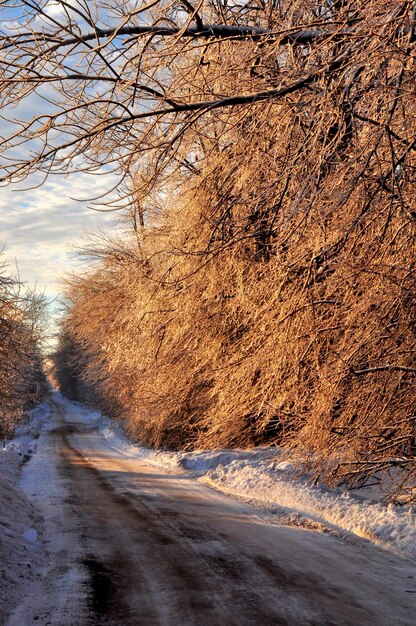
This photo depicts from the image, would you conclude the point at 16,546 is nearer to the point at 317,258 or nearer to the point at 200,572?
the point at 200,572

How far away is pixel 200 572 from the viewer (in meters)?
6.00

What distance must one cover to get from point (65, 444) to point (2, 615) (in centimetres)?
2095

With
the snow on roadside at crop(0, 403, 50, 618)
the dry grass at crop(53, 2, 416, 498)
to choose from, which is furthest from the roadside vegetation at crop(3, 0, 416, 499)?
the snow on roadside at crop(0, 403, 50, 618)

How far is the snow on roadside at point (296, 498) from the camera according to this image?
752 centimetres

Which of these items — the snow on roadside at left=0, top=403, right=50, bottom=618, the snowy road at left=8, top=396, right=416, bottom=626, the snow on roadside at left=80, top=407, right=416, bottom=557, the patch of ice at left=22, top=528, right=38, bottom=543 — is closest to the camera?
the snowy road at left=8, top=396, right=416, bottom=626

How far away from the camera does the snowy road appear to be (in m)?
4.83

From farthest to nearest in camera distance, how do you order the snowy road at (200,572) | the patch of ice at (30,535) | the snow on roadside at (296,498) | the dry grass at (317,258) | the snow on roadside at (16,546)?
1. the snow on roadside at (296,498)
2. the patch of ice at (30,535)
3. the dry grass at (317,258)
4. the snow on roadside at (16,546)
5. the snowy road at (200,572)

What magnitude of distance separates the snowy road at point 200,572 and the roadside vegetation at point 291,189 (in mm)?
1558

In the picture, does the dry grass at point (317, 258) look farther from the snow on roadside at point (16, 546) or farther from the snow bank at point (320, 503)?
the snow on roadside at point (16, 546)

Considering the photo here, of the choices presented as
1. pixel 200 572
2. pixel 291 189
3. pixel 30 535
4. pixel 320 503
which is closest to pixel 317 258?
pixel 291 189

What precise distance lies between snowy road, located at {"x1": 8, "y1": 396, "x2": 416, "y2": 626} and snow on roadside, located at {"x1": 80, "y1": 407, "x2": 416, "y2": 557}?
1.15 feet

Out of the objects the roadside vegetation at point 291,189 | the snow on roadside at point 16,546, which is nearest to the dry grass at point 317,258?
the roadside vegetation at point 291,189

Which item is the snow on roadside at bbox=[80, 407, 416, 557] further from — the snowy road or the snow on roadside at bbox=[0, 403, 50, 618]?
the snow on roadside at bbox=[0, 403, 50, 618]

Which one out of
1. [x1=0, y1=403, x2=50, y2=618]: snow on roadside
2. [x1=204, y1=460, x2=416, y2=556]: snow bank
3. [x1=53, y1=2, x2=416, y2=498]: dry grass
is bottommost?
[x1=0, y1=403, x2=50, y2=618]: snow on roadside
